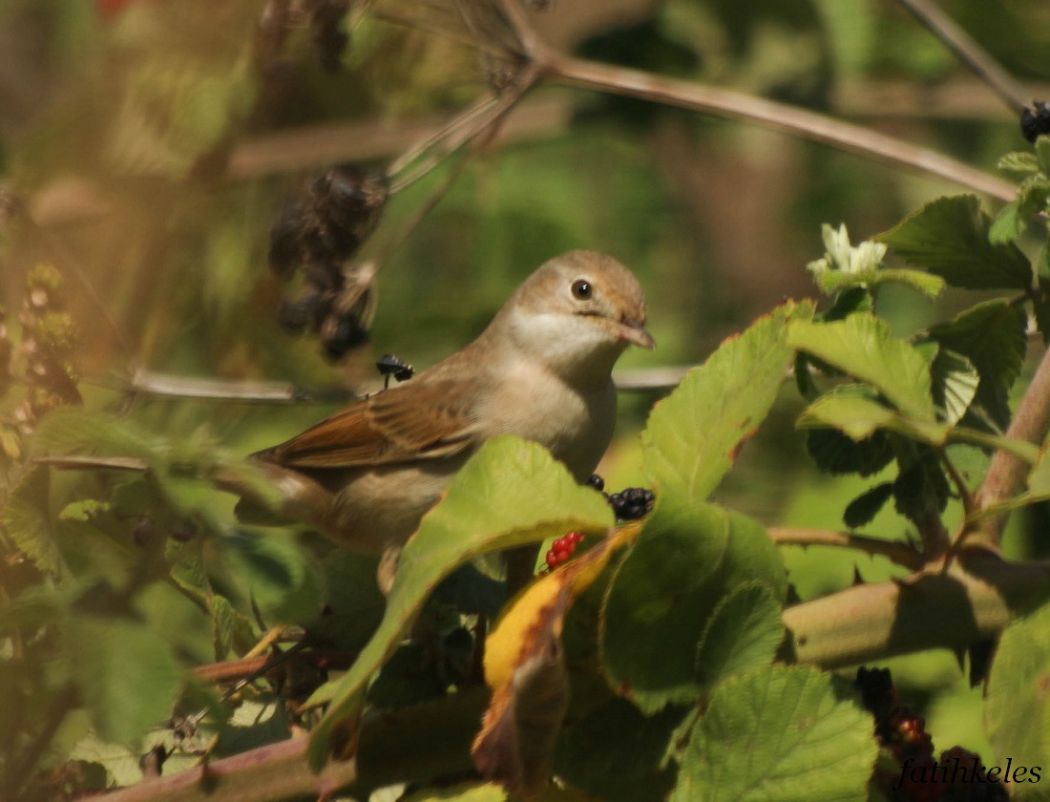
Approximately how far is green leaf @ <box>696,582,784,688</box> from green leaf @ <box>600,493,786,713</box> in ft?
0.08

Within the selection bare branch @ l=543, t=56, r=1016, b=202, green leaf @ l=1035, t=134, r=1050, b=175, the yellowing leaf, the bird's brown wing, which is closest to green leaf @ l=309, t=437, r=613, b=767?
the yellowing leaf

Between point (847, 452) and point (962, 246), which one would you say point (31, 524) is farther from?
point (962, 246)

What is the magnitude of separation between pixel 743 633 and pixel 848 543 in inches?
12.4

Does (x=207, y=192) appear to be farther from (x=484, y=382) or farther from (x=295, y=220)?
(x=484, y=382)

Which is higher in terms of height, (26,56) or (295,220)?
(26,56)

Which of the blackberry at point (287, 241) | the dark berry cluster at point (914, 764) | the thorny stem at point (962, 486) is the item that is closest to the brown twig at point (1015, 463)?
the thorny stem at point (962, 486)

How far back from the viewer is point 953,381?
210 centimetres

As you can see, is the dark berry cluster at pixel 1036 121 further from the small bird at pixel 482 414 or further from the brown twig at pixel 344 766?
the brown twig at pixel 344 766

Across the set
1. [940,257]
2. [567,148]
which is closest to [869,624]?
[940,257]

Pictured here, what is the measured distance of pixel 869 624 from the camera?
6.20 feet

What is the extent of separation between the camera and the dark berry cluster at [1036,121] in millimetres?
2627

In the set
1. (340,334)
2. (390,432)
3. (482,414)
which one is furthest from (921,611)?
(340,334)

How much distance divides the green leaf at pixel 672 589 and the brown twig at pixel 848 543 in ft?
0.46

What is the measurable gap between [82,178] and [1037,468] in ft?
11.6
